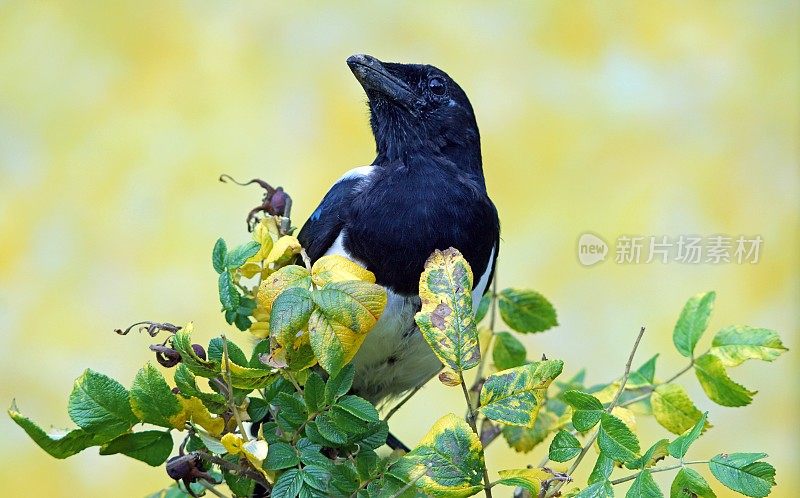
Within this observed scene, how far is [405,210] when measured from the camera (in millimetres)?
868

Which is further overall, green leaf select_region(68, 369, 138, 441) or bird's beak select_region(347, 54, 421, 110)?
bird's beak select_region(347, 54, 421, 110)

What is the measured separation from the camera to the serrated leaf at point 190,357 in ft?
1.81

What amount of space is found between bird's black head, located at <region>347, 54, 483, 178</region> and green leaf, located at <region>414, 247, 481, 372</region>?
428mm

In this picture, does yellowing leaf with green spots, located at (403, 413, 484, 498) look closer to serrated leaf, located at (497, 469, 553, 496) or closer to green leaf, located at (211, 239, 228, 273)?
serrated leaf, located at (497, 469, 553, 496)

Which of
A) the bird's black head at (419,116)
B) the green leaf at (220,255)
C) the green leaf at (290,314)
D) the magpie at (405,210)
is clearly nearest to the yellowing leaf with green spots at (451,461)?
the green leaf at (290,314)

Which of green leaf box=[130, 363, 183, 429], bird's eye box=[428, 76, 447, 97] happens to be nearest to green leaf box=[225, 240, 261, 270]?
green leaf box=[130, 363, 183, 429]

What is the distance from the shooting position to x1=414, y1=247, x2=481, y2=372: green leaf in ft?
1.75

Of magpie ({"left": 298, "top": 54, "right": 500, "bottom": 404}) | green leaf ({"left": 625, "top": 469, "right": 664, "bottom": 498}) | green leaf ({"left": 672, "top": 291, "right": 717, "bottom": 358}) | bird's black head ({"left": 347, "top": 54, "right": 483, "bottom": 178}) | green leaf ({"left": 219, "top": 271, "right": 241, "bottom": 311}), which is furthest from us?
bird's black head ({"left": 347, "top": 54, "right": 483, "bottom": 178})

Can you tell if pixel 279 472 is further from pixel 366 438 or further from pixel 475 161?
pixel 475 161

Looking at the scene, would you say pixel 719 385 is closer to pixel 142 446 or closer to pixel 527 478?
pixel 527 478

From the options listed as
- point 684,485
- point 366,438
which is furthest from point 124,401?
point 684,485

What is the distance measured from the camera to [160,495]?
0.79m

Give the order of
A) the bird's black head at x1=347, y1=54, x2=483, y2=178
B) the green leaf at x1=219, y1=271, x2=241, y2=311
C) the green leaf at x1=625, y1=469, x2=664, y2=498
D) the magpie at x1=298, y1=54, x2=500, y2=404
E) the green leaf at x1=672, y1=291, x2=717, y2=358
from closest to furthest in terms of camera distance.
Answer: the green leaf at x1=625, y1=469, x2=664, y2=498, the green leaf at x1=219, y1=271, x2=241, y2=311, the green leaf at x1=672, y1=291, x2=717, y2=358, the magpie at x1=298, y1=54, x2=500, y2=404, the bird's black head at x1=347, y1=54, x2=483, y2=178

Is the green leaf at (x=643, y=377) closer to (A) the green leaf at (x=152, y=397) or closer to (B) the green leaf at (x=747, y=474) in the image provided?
(B) the green leaf at (x=747, y=474)
